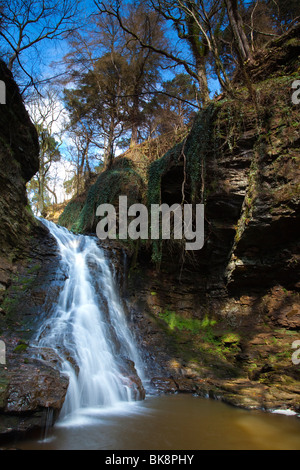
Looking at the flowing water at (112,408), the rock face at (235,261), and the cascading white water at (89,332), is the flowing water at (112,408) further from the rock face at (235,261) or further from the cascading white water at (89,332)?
the rock face at (235,261)

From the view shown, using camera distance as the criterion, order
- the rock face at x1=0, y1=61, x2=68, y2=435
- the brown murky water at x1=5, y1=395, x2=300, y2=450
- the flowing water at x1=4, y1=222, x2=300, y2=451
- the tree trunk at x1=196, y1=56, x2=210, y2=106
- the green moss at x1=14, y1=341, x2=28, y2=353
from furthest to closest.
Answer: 1. the tree trunk at x1=196, y1=56, x2=210, y2=106
2. the green moss at x1=14, y1=341, x2=28, y2=353
3. the rock face at x1=0, y1=61, x2=68, y2=435
4. the flowing water at x1=4, y1=222, x2=300, y2=451
5. the brown murky water at x1=5, y1=395, x2=300, y2=450

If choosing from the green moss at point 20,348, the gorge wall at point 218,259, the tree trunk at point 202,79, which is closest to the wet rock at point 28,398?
the green moss at point 20,348

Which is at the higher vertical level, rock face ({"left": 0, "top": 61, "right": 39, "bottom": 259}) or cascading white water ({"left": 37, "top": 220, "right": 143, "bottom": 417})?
rock face ({"left": 0, "top": 61, "right": 39, "bottom": 259})

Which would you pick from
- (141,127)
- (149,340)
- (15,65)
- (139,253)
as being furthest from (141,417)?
(141,127)

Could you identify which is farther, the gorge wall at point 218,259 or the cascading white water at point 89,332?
the gorge wall at point 218,259

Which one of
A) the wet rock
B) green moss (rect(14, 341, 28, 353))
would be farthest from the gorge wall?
the wet rock

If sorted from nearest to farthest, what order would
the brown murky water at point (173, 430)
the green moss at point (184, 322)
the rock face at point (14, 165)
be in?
1. the brown murky water at point (173, 430)
2. the rock face at point (14, 165)
3. the green moss at point (184, 322)

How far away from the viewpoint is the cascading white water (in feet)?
15.4

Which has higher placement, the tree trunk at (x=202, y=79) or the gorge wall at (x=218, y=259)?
the tree trunk at (x=202, y=79)

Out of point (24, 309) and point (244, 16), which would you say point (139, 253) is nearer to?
point (24, 309)

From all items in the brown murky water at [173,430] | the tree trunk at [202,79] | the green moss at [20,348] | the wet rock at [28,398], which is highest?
the tree trunk at [202,79]

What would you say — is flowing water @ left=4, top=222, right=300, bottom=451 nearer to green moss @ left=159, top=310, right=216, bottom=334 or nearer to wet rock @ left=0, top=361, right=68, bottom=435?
wet rock @ left=0, top=361, right=68, bottom=435

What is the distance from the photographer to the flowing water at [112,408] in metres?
3.09

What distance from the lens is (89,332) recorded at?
6.23m
